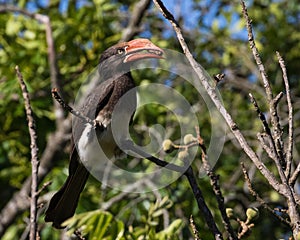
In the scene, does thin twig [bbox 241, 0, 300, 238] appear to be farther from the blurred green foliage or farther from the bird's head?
the blurred green foliage

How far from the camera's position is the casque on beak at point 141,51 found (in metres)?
3.02

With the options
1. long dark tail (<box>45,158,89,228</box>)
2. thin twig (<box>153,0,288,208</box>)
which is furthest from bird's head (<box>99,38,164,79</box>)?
thin twig (<box>153,0,288,208</box>)

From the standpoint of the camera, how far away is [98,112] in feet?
11.5

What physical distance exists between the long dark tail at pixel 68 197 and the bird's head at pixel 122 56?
1.91ft

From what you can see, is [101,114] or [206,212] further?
[101,114]

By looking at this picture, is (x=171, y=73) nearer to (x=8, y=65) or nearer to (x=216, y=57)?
(x=216, y=57)

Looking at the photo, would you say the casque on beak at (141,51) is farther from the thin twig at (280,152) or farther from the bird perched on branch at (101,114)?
the thin twig at (280,152)

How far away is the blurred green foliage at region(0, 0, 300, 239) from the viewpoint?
4.47 meters

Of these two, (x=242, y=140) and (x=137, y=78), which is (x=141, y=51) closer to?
(x=242, y=140)

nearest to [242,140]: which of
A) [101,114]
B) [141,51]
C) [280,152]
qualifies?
[280,152]

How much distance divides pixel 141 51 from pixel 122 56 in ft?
1.07

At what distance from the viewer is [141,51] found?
332 centimetres

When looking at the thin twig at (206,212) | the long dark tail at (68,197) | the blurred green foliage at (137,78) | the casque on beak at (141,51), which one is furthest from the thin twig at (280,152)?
the blurred green foliage at (137,78)

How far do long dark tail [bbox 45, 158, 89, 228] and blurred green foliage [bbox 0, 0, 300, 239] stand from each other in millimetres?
510
